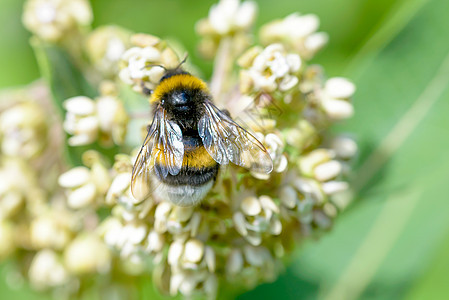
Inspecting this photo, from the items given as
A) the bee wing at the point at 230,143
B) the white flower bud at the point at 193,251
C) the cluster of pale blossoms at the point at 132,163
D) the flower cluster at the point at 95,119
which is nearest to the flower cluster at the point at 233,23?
the cluster of pale blossoms at the point at 132,163

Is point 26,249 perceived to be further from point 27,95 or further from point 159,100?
point 159,100

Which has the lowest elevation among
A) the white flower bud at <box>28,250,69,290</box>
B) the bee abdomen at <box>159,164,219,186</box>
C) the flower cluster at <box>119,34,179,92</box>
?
the white flower bud at <box>28,250,69,290</box>

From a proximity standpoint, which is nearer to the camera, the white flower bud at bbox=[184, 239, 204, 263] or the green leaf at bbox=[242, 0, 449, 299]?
the white flower bud at bbox=[184, 239, 204, 263]

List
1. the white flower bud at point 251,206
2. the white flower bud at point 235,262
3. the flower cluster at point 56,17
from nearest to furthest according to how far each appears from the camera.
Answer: the white flower bud at point 251,206, the white flower bud at point 235,262, the flower cluster at point 56,17

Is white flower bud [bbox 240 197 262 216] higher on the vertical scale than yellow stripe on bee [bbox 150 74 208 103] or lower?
lower

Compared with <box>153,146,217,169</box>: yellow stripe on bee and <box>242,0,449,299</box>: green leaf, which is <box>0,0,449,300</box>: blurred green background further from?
<box>153,146,217,169</box>: yellow stripe on bee

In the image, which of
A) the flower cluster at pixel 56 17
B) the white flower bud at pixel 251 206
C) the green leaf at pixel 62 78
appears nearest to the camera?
the white flower bud at pixel 251 206

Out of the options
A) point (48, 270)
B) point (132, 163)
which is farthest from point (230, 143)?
point (48, 270)

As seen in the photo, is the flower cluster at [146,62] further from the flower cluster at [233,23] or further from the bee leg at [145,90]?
the flower cluster at [233,23]

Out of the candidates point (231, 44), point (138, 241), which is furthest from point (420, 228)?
point (138, 241)

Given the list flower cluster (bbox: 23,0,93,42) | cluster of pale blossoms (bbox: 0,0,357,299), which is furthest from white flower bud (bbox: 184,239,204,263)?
flower cluster (bbox: 23,0,93,42)
